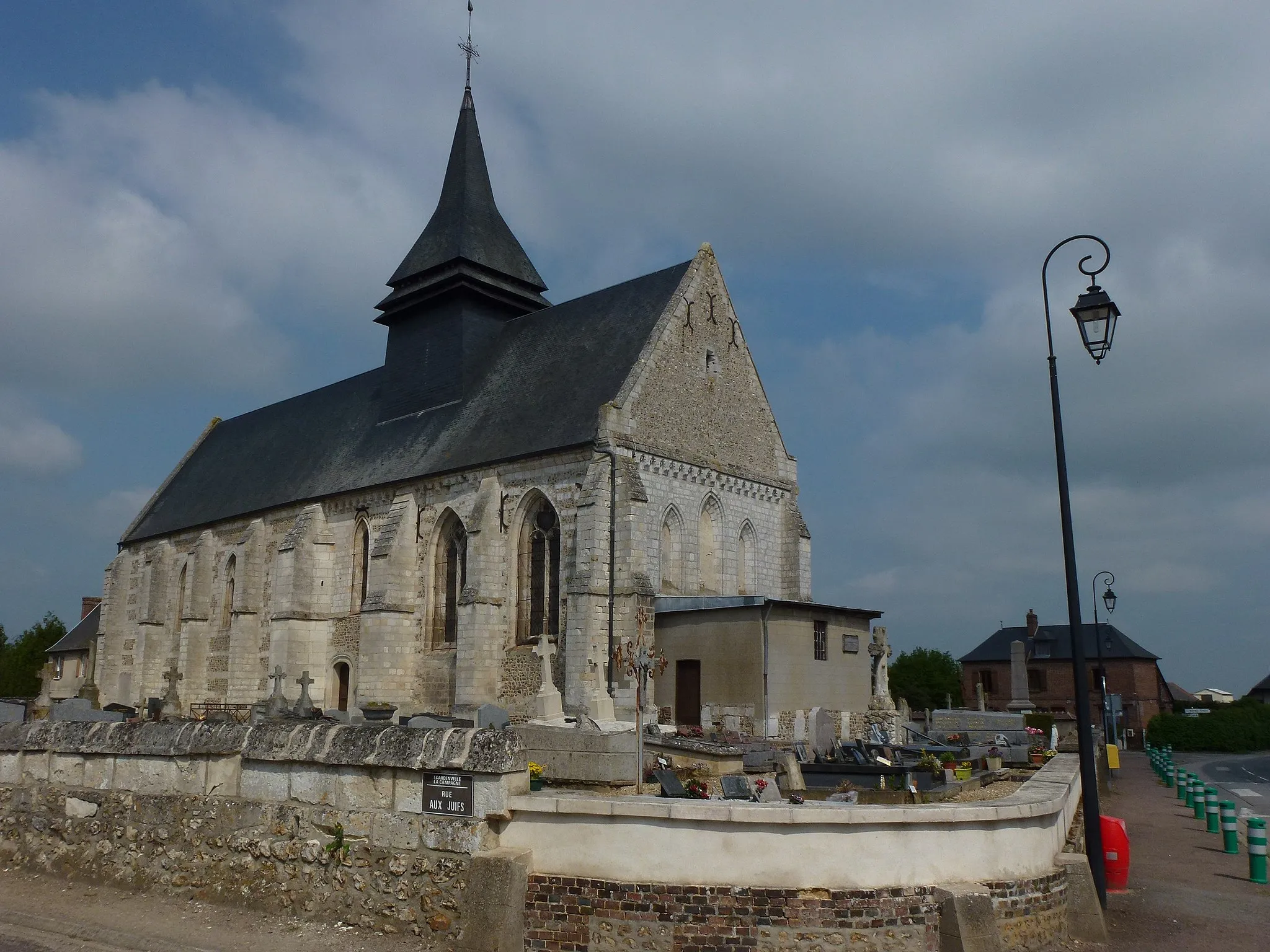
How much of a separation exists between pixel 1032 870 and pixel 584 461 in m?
15.8

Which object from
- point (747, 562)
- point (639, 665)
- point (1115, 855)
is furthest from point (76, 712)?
point (1115, 855)

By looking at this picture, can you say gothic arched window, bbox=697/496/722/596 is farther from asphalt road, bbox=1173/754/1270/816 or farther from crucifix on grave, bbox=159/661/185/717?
crucifix on grave, bbox=159/661/185/717

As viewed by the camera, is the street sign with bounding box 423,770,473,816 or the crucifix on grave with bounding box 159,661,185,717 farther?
the crucifix on grave with bounding box 159,661,185,717

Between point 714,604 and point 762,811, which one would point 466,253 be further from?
point 762,811

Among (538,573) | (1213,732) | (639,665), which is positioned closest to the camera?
(639,665)

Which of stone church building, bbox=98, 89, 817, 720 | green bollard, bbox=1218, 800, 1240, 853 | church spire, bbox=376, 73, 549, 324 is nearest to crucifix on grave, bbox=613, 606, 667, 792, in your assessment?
stone church building, bbox=98, 89, 817, 720

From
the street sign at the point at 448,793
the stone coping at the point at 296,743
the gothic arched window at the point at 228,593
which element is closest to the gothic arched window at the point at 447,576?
the gothic arched window at the point at 228,593

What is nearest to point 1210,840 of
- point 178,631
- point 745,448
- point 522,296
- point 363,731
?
point 363,731

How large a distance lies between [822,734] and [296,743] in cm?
1168

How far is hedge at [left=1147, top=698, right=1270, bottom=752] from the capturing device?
45.3m

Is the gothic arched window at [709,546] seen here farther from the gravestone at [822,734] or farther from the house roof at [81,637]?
the house roof at [81,637]

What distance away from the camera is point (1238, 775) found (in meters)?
31.0

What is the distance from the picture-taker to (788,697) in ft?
68.5

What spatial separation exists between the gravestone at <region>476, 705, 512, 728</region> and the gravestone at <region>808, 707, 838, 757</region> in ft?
17.6
